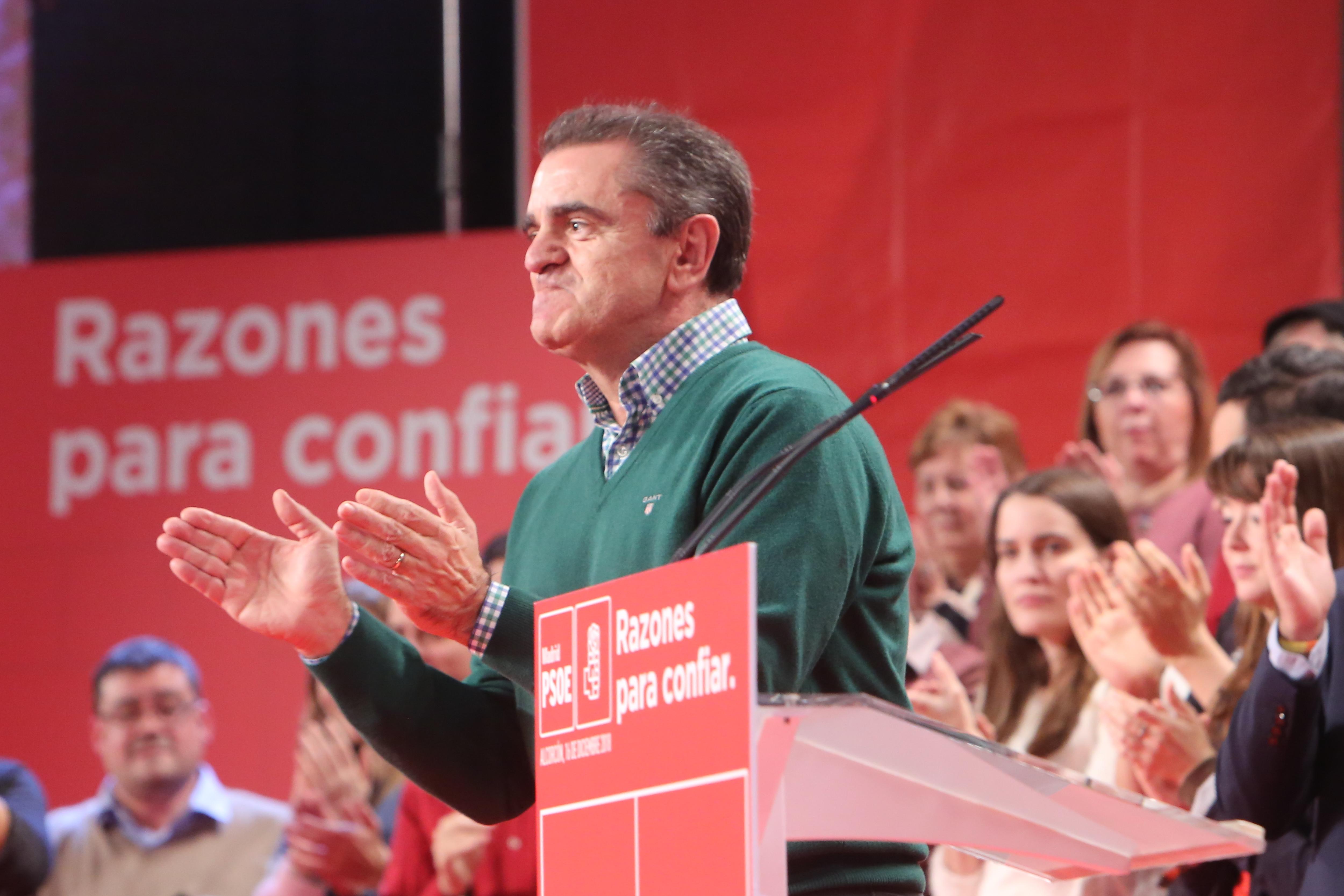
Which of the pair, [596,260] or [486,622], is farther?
[596,260]

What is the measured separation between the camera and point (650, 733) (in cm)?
130

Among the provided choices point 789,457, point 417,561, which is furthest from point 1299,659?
point 417,561

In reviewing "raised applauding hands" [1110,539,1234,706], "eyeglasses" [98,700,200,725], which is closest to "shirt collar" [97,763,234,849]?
"eyeglasses" [98,700,200,725]

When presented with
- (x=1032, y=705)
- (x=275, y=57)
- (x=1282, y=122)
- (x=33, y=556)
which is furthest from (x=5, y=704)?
(x=1282, y=122)

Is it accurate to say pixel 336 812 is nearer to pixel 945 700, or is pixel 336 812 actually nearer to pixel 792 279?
pixel 945 700

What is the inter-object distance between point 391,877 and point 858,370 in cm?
227

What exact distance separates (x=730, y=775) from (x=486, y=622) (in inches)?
19.2

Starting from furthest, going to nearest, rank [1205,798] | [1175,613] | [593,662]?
[1175,613] → [1205,798] → [593,662]

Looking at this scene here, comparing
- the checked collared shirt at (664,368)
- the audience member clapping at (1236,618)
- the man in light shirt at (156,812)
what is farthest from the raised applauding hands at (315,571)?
the man in light shirt at (156,812)

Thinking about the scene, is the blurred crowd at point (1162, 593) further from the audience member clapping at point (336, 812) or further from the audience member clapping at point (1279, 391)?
the audience member clapping at point (336, 812)

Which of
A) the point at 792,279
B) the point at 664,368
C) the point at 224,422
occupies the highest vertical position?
the point at 792,279

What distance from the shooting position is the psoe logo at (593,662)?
135 centimetres

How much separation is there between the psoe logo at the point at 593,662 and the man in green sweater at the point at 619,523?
0.22 metres

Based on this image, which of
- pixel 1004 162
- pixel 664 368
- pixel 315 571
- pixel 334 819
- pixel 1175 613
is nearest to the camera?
pixel 315 571
